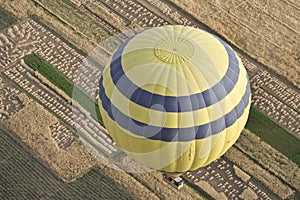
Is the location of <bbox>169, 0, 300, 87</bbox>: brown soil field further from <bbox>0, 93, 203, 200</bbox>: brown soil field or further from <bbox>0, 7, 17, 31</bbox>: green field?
<bbox>0, 93, 203, 200</bbox>: brown soil field

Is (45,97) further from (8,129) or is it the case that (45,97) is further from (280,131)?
(280,131)

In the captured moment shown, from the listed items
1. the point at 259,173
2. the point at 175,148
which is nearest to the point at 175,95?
the point at 175,148

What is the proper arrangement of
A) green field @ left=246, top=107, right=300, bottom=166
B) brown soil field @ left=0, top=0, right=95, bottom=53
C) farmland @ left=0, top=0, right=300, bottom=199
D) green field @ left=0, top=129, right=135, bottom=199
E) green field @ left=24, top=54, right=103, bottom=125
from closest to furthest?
green field @ left=0, top=129, right=135, bottom=199, farmland @ left=0, top=0, right=300, bottom=199, green field @ left=246, top=107, right=300, bottom=166, green field @ left=24, top=54, right=103, bottom=125, brown soil field @ left=0, top=0, right=95, bottom=53

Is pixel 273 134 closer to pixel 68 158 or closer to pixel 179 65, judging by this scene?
pixel 68 158

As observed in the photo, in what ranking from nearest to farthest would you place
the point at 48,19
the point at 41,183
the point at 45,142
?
the point at 41,183
the point at 45,142
the point at 48,19

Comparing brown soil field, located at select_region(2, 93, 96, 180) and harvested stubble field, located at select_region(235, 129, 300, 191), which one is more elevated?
harvested stubble field, located at select_region(235, 129, 300, 191)

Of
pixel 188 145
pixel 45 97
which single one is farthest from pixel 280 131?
pixel 45 97

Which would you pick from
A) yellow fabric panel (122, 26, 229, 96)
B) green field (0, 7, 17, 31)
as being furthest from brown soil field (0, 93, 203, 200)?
yellow fabric panel (122, 26, 229, 96)
